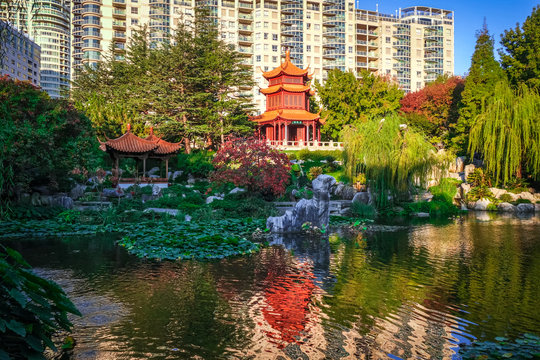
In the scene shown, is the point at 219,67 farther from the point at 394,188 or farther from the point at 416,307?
the point at 416,307

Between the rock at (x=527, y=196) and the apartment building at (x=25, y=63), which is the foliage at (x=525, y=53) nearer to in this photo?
the rock at (x=527, y=196)

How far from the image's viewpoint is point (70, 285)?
6.86m

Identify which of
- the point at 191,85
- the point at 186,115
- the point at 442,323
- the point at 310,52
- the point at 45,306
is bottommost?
the point at 442,323

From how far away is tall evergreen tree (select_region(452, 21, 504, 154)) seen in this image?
94.3 ft

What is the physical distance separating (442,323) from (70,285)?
219 inches

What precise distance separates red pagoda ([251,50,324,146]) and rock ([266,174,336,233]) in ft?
73.2

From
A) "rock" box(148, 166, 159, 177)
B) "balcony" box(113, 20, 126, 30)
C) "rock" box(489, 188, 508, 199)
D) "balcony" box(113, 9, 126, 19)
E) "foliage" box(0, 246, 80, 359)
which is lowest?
"foliage" box(0, 246, 80, 359)

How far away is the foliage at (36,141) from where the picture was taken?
43.1ft

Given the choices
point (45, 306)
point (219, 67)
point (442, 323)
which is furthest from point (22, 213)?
point (219, 67)

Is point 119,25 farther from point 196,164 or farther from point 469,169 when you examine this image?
point 469,169

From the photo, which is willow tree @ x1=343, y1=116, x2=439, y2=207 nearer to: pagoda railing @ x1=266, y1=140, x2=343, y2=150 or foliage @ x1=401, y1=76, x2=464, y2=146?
pagoda railing @ x1=266, y1=140, x2=343, y2=150

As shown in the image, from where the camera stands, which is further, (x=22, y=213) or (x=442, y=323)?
(x=22, y=213)

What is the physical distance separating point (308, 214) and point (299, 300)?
6791mm

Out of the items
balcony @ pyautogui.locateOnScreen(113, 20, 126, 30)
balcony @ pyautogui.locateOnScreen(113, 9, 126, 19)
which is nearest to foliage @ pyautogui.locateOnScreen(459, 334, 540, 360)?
balcony @ pyautogui.locateOnScreen(113, 20, 126, 30)
